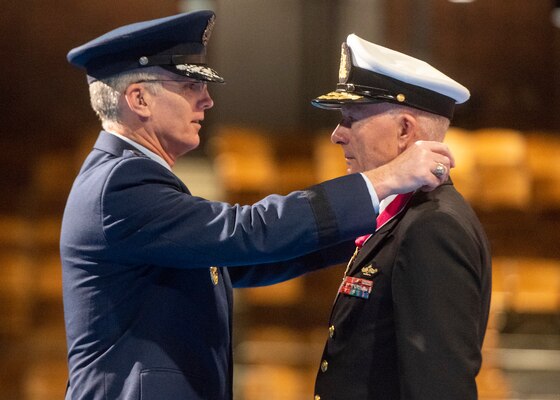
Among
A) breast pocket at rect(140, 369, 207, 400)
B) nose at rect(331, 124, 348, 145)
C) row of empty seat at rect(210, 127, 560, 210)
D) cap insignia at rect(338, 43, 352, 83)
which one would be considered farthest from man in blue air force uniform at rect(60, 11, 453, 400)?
row of empty seat at rect(210, 127, 560, 210)

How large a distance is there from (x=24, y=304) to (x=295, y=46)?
2.53 meters

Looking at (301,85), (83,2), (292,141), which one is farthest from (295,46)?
(83,2)

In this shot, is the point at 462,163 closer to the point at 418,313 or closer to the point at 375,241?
the point at 375,241

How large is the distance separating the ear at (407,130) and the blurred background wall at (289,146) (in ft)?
8.29

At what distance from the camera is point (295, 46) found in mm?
5973

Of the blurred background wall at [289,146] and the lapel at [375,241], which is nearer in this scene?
the lapel at [375,241]

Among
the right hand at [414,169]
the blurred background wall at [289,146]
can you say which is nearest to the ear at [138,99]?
the right hand at [414,169]

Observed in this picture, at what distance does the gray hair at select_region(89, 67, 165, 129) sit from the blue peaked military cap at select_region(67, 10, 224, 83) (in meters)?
0.01

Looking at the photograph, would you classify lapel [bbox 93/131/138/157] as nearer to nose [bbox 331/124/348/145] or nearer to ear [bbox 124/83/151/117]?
ear [bbox 124/83/151/117]

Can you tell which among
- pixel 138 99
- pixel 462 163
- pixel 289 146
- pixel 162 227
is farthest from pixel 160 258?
pixel 289 146

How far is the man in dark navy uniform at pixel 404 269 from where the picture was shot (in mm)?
1426

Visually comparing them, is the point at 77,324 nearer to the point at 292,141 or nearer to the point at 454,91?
the point at 454,91

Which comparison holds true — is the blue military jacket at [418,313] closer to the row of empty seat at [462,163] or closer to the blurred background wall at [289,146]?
the blurred background wall at [289,146]

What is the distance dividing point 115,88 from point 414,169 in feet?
2.02
